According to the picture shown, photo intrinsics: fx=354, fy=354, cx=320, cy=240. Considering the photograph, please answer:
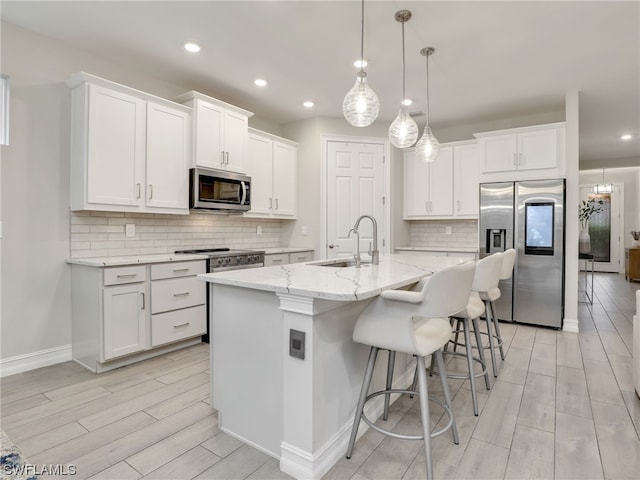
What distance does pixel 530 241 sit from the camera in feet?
13.6

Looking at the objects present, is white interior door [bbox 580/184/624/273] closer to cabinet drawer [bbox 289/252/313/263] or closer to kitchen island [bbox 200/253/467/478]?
cabinet drawer [bbox 289/252/313/263]

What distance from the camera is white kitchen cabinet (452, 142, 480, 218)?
15.7 feet

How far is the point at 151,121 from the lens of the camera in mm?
3273

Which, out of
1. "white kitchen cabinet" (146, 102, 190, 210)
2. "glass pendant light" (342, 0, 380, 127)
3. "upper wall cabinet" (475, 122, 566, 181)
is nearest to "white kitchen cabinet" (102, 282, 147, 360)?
"white kitchen cabinet" (146, 102, 190, 210)

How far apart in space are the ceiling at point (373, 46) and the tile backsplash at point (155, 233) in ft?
4.76

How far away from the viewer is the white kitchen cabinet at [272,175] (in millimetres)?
4441

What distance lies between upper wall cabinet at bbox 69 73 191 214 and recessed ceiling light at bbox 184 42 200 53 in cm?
55

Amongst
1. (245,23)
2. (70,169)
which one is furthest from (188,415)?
(245,23)

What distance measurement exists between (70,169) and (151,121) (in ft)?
2.61

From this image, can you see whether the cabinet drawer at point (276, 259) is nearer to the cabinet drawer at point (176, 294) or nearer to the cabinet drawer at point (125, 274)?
the cabinet drawer at point (176, 294)

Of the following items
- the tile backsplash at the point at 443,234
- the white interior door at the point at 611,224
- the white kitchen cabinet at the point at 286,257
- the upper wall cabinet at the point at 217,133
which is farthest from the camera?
the white interior door at the point at 611,224

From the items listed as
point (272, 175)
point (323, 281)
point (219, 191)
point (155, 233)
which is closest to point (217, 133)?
point (219, 191)

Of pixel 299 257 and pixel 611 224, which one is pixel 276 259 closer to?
pixel 299 257

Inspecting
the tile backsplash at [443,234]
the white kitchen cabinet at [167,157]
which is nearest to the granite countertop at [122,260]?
the white kitchen cabinet at [167,157]
